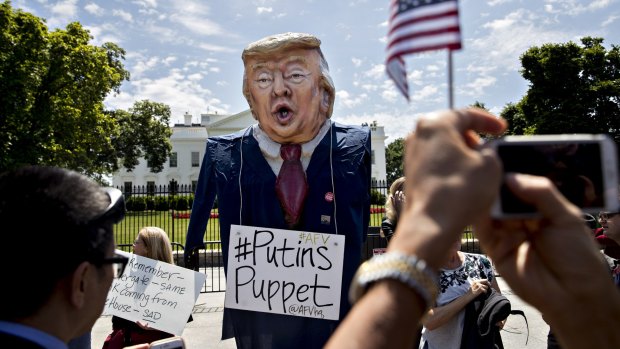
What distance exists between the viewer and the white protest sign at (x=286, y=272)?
3.30m

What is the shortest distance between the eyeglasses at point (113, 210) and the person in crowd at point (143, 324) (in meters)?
2.12

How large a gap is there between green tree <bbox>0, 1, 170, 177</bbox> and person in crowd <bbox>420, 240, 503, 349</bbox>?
60.5 feet

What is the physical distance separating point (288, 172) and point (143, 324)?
1.53 metres

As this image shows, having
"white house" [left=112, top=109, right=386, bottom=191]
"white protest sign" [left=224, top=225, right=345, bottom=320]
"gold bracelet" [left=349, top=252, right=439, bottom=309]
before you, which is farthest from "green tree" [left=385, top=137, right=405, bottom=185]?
"gold bracelet" [left=349, top=252, right=439, bottom=309]

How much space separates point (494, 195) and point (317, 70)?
10.3 ft

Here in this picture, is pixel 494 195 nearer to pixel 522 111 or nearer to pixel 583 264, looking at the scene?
pixel 583 264

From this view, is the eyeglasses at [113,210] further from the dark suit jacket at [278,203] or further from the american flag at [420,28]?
the dark suit jacket at [278,203]

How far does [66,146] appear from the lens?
21547mm

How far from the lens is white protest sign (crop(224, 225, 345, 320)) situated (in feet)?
10.8

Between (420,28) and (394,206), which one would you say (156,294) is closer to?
(394,206)

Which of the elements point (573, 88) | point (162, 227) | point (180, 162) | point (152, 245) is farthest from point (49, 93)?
point (180, 162)

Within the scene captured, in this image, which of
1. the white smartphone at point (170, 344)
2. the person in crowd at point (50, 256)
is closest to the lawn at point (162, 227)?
the white smartphone at point (170, 344)

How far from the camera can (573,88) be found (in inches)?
1031

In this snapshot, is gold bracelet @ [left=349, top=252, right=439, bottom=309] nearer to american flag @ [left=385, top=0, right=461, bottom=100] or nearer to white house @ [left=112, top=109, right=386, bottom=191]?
american flag @ [left=385, top=0, right=461, bottom=100]
